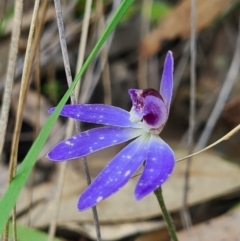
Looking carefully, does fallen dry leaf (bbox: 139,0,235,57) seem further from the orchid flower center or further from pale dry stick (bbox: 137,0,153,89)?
the orchid flower center

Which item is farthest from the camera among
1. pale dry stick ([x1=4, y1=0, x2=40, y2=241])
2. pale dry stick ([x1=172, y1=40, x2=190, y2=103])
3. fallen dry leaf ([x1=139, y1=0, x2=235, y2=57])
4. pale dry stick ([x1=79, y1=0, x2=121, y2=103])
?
pale dry stick ([x1=172, y1=40, x2=190, y2=103])

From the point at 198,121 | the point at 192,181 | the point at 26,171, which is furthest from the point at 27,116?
the point at 26,171

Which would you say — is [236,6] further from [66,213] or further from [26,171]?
[26,171]

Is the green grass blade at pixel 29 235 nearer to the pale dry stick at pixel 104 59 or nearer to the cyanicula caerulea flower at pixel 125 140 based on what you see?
the cyanicula caerulea flower at pixel 125 140

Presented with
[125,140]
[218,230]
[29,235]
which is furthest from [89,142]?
[218,230]

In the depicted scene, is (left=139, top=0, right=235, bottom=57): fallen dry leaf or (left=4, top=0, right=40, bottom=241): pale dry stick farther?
(left=139, top=0, right=235, bottom=57): fallen dry leaf

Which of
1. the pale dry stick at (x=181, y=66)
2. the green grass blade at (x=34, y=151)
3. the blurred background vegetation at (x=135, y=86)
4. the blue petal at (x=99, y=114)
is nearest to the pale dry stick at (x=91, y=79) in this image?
the blurred background vegetation at (x=135, y=86)

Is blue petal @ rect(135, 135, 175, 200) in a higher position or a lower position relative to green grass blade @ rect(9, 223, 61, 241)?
higher

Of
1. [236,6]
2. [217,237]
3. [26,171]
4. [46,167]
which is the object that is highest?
[26,171]

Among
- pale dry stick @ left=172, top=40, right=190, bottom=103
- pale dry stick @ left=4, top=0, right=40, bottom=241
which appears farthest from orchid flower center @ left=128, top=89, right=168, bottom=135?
pale dry stick @ left=172, top=40, right=190, bottom=103
